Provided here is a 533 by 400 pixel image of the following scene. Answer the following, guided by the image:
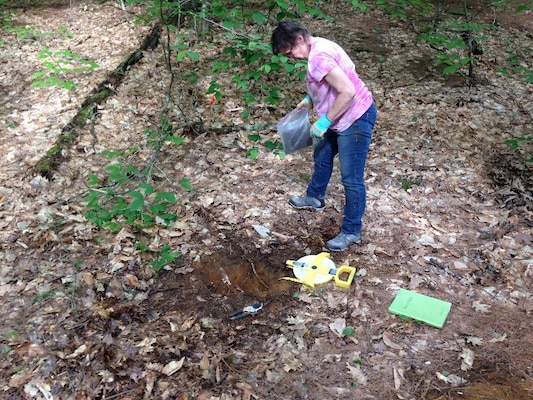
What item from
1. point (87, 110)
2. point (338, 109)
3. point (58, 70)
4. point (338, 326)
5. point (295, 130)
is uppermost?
point (338, 109)

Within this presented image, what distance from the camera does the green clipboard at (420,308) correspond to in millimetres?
3424

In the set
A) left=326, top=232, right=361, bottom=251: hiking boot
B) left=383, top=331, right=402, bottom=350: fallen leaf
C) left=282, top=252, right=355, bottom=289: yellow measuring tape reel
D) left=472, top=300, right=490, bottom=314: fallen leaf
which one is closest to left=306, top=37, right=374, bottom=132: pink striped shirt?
left=326, top=232, right=361, bottom=251: hiking boot

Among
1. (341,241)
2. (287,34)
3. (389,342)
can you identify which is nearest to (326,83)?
(287,34)

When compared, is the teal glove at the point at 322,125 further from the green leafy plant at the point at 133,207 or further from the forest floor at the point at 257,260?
the green leafy plant at the point at 133,207

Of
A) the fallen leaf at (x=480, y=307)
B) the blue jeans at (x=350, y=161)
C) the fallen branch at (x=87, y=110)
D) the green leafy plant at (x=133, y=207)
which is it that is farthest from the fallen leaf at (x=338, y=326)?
the fallen branch at (x=87, y=110)

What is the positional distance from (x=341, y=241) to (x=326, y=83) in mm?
1440

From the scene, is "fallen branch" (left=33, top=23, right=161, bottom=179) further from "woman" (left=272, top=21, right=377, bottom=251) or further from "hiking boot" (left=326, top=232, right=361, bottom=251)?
"hiking boot" (left=326, top=232, right=361, bottom=251)

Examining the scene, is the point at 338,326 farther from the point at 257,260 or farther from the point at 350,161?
the point at 350,161

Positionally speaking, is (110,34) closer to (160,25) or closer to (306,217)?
(160,25)

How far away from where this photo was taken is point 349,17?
9000 millimetres

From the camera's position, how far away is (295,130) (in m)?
4.06

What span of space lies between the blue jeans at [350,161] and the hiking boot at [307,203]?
0.12 m

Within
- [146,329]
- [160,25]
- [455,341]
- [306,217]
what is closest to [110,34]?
[160,25]

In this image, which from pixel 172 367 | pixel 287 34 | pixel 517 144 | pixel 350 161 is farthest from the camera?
pixel 517 144
